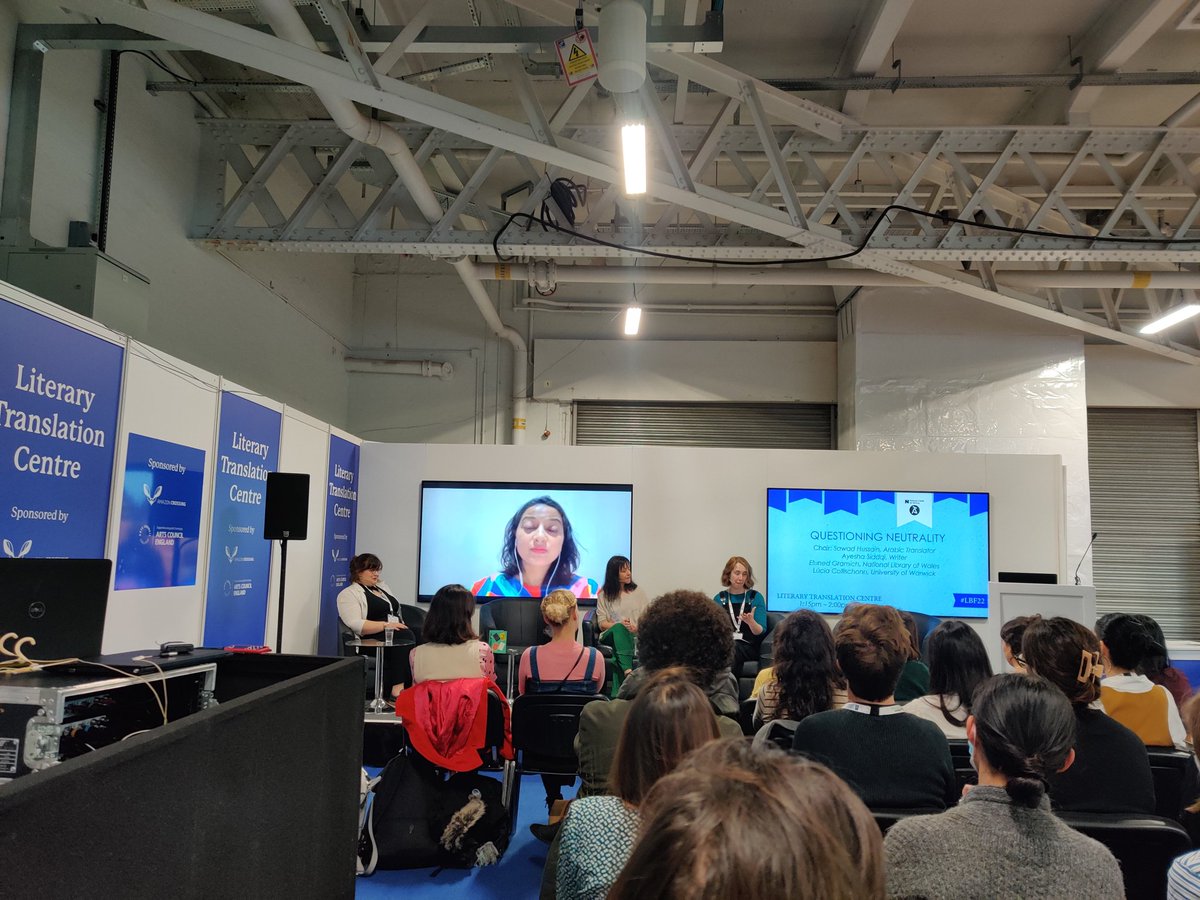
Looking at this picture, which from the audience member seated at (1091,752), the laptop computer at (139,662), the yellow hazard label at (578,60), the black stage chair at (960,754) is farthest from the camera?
the yellow hazard label at (578,60)

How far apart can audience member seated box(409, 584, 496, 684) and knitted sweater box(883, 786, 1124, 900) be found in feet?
7.85

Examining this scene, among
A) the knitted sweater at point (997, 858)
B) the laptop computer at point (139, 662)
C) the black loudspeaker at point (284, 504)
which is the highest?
the black loudspeaker at point (284, 504)

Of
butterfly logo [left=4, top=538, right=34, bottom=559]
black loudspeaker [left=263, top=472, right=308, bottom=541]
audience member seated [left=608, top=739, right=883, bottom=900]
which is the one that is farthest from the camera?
black loudspeaker [left=263, top=472, right=308, bottom=541]

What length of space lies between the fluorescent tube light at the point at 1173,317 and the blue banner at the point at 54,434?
25.5 ft

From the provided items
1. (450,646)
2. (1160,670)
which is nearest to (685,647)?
(450,646)

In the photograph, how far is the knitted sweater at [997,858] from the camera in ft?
4.33

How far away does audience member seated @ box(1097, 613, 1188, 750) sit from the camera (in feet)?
9.32

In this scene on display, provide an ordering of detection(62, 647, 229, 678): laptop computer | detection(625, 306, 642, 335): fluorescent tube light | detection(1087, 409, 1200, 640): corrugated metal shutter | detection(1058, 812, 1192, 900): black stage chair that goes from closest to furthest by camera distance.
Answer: detection(62, 647, 229, 678): laptop computer < detection(1058, 812, 1192, 900): black stage chair < detection(625, 306, 642, 335): fluorescent tube light < detection(1087, 409, 1200, 640): corrugated metal shutter

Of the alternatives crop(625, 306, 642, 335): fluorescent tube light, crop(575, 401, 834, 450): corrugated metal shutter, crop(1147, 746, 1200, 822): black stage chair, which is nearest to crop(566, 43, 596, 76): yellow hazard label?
crop(1147, 746, 1200, 822): black stage chair

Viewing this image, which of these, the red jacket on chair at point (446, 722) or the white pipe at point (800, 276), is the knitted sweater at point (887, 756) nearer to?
the red jacket on chair at point (446, 722)

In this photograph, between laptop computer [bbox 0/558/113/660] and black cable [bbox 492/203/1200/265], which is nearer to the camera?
laptop computer [bbox 0/558/113/660]

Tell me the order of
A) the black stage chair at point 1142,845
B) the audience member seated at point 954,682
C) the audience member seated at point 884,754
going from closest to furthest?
the black stage chair at point 1142,845 → the audience member seated at point 884,754 → the audience member seated at point 954,682

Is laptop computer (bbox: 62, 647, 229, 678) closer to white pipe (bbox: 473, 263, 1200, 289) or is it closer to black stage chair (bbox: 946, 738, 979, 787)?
black stage chair (bbox: 946, 738, 979, 787)

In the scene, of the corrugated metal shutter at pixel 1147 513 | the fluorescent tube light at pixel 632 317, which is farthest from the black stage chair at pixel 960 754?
the corrugated metal shutter at pixel 1147 513
